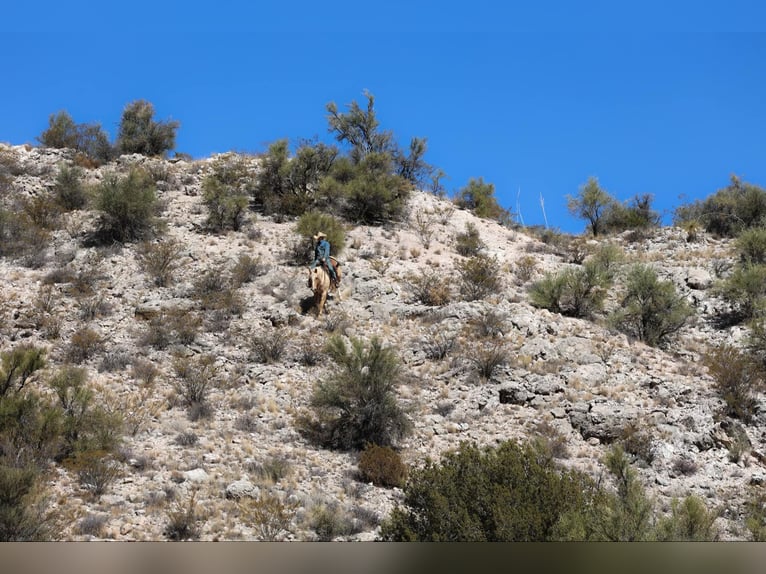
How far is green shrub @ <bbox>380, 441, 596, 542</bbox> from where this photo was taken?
9484mm

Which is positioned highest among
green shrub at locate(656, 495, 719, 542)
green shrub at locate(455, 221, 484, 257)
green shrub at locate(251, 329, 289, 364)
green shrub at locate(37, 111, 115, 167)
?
green shrub at locate(37, 111, 115, 167)

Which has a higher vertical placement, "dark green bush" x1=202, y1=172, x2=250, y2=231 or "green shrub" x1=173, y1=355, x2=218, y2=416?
"dark green bush" x1=202, y1=172, x2=250, y2=231

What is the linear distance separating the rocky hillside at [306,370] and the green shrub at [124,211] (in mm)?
757

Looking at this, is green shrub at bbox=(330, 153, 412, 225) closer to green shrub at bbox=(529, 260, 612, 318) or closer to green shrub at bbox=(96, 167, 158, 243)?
green shrub at bbox=(96, 167, 158, 243)

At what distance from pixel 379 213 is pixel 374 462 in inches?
677

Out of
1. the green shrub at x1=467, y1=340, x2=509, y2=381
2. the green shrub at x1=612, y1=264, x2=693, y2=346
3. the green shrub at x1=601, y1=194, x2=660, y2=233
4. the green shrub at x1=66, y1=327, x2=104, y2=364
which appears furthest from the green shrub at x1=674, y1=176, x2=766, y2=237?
the green shrub at x1=66, y1=327, x2=104, y2=364

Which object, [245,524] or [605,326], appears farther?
[605,326]

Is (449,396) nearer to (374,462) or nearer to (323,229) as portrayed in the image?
(374,462)

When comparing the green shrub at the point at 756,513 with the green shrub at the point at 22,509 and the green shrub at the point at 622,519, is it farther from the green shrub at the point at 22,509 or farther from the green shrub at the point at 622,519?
the green shrub at the point at 22,509

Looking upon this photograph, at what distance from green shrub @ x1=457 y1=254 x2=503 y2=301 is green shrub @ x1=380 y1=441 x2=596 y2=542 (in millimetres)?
11649

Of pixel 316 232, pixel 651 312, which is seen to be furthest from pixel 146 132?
pixel 651 312

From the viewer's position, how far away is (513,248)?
95.8ft

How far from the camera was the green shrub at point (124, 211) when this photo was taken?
2484 cm

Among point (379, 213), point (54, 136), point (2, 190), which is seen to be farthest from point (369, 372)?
point (54, 136)
